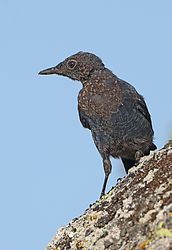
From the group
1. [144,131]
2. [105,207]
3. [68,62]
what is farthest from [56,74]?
[105,207]

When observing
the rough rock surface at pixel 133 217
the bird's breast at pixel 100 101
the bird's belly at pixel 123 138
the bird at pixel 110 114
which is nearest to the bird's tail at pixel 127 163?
the bird at pixel 110 114

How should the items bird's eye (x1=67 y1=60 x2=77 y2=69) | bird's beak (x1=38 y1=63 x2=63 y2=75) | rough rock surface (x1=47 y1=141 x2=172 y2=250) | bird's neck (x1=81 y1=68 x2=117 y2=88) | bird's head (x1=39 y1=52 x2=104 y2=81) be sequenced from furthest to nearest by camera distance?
bird's beak (x1=38 y1=63 x2=63 y2=75)
bird's eye (x1=67 y1=60 x2=77 y2=69)
bird's head (x1=39 y1=52 x2=104 y2=81)
bird's neck (x1=81 y1=68 x2=117 y2=88)
rough rock surface (x1=47 y1=141 x2=172 y2=250)

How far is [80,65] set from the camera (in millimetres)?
9789

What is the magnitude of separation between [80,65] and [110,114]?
35.7 inches

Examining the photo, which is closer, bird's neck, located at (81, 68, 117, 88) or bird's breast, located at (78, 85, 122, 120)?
bird's breast, located at (78, 85, 122, 120)

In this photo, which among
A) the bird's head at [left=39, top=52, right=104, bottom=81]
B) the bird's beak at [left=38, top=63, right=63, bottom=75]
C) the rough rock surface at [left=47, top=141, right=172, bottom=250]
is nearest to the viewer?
the rough rock surface at [left=47, top=141, right=172, bottom=250]

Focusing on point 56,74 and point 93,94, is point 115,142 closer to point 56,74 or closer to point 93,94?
point 93,94

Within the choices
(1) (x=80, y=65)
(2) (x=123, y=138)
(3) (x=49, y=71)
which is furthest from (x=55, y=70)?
(2) (x=123, y=138)

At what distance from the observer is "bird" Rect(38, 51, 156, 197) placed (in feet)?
31.0

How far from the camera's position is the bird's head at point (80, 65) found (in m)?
9.73

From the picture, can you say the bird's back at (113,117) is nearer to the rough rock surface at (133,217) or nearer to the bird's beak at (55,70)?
the bird's beak at (55,70)

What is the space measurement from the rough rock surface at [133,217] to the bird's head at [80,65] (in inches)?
112

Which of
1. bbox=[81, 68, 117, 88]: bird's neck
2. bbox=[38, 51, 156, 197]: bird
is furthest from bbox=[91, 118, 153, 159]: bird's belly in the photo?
bbox=[81, 68, 117, 88]: bird's neck

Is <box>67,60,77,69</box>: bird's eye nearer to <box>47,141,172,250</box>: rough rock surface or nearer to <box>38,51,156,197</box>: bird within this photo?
<box>38,51,156,197</box>: bird
